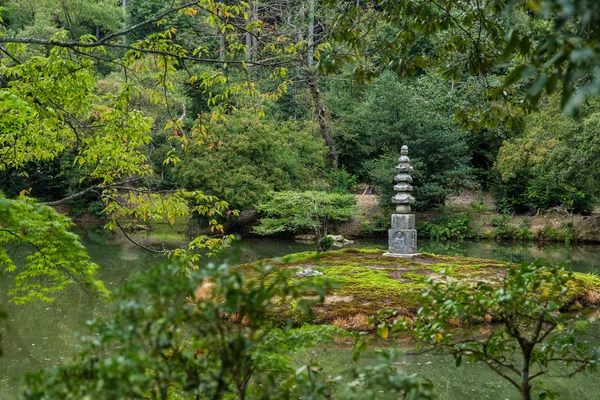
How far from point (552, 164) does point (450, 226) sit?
4.01 m

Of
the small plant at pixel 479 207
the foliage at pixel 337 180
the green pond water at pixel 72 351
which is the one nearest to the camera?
the green pond water at pixel 72 351

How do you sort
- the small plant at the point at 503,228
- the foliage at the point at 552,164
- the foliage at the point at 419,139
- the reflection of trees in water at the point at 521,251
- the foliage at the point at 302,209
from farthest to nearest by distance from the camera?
the small plant at the point at 503,228 < the foliage at the point at 419,139 < the foliage at the point at 552,164 < the foliage at the point at 302,209 < the reflection of trees in water at the point at 521,251

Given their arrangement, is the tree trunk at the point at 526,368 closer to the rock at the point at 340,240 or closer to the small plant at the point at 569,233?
the rock at the point at 340,240

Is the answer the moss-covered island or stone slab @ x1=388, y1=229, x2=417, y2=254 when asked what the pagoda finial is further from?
the moss-covered island

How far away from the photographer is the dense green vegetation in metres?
1.88

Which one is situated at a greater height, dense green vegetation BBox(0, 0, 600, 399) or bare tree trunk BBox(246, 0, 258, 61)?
bare tree trunk BBox(246, 0, 258, 61)

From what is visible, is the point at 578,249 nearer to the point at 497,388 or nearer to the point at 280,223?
the point at 280,223

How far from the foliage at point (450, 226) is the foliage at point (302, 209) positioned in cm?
295

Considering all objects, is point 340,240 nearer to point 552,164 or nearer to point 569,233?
point 552,164

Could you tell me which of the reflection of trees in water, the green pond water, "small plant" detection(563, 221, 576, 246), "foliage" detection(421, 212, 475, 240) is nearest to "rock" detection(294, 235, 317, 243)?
the reflection of trees in water

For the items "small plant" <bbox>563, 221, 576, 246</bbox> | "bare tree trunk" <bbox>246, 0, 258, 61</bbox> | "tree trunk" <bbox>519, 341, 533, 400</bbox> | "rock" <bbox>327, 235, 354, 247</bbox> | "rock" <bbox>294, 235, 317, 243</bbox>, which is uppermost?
"bare tree trunk" <bbox>246, 0, 258, 61</bbox>

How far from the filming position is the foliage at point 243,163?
67.6 ft

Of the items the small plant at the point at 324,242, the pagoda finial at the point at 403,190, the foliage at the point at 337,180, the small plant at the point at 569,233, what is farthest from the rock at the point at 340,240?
the pagoda finial at the point at 403,190

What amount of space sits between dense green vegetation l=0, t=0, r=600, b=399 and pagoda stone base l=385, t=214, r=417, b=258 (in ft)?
4.63
